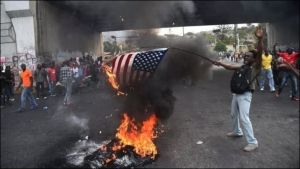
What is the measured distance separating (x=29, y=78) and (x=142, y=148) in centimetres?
519

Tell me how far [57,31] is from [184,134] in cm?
1189

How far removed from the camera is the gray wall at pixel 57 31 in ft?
40.6

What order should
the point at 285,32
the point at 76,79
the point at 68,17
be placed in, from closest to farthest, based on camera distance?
the point at 76,79 → the point at 68,17 → the point at 285,32

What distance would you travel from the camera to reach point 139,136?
13.1 ft

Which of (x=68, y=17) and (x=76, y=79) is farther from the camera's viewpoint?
(x=68, y=17)

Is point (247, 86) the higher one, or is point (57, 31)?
point (57, 31)

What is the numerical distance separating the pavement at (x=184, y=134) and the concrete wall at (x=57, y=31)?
6.09 meters

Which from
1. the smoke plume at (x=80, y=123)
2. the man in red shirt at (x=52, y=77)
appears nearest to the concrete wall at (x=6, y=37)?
the man in red shirt at (x=52, y=77)

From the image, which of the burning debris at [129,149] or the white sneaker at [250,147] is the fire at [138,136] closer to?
the burning debris at [129,149]

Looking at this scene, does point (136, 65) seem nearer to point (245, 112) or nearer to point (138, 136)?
point (138, 136)

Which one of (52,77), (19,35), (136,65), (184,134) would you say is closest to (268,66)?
(184,134)

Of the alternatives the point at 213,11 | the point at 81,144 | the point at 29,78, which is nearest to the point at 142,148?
the point at 81,144

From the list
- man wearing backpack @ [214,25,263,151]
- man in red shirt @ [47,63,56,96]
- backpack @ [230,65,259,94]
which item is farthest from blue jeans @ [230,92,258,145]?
man in red shirt @ [47,63,56,96]

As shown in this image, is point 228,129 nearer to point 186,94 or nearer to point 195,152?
point 195,152
